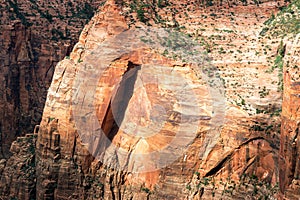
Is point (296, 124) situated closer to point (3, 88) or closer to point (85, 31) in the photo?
point (85, 31)

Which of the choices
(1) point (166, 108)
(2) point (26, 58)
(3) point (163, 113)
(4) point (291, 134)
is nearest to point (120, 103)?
(3) point (163, 113)

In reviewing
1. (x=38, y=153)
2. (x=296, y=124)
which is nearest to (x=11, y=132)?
(x=38, y=153)

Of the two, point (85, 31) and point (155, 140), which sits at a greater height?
point (85, 31)

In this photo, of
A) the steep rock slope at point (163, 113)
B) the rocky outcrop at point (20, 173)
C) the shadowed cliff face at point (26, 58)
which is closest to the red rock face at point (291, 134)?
the steep rock slope at point (163, 113)

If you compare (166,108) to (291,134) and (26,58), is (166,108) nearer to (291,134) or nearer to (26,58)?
(291,134)

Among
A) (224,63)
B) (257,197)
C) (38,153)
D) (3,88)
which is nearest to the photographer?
(257,197)

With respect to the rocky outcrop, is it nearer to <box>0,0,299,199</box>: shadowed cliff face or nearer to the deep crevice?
<box>0,0,299,199</box>: shadowed cliff face

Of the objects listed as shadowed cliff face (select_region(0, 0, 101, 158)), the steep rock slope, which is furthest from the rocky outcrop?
shadowed cliff face (select_region(0, 0, 101, 158))
